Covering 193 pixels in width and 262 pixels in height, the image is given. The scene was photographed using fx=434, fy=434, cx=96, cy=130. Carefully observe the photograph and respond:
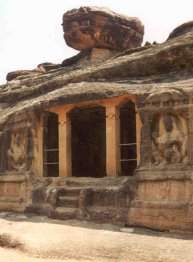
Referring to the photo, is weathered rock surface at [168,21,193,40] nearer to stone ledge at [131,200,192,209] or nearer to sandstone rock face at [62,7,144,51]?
sandstone rock face at [62,7,144,51]

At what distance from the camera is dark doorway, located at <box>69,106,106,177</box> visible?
1478 centimetres

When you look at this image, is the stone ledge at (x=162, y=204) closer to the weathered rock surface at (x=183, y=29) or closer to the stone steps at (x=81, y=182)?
the stone steps at (x=81, y=182)

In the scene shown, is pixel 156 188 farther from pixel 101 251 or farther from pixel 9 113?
pixel 9 113

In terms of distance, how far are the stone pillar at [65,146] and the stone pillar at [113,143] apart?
149 centimetres

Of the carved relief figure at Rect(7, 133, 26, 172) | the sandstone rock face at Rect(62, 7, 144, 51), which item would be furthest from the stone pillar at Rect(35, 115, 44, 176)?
the sandstone rock face at Rect(62, 7, 144, 51)

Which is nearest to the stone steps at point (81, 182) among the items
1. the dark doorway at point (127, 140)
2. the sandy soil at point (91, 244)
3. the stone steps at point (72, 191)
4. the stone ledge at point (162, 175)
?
the stone steps at point (72, 191)

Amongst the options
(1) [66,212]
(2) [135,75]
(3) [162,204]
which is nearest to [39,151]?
(1) [66,212]

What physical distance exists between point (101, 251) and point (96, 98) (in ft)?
14.9

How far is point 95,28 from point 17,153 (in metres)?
8.15

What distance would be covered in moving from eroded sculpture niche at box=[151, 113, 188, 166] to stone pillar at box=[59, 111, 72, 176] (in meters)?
3.11

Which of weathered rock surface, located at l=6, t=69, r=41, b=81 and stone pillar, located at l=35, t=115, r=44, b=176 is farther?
weathered rock surface, located at l=6, t=69, r=41, b=81

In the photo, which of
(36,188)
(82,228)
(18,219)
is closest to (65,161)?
(36,188)

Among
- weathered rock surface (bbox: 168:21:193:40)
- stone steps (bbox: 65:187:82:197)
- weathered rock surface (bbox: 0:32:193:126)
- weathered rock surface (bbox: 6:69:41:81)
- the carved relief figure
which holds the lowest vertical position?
stone steps (bbox: 65:187:82:197)

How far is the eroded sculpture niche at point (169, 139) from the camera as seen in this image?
968 centimetres
